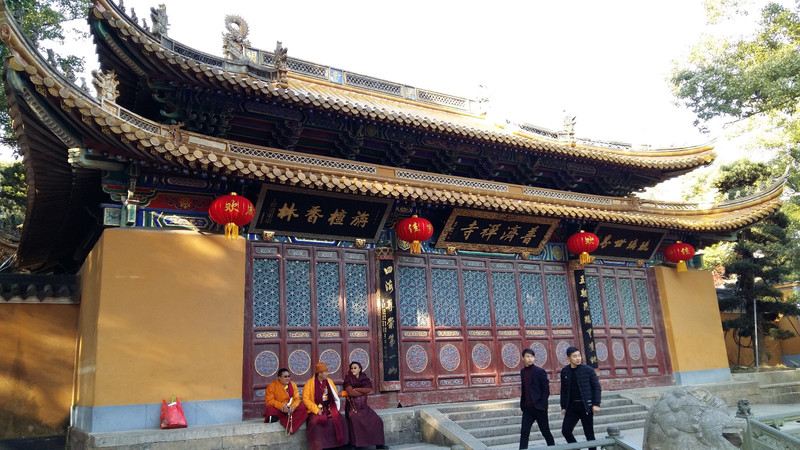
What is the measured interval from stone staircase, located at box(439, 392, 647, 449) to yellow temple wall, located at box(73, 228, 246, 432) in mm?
3058

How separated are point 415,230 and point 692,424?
5.17 metres

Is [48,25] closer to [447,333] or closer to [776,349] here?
[447,333]

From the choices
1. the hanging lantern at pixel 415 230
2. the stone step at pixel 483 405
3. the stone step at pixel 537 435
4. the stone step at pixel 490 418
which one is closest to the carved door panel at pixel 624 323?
the stone step at pixel 483 405

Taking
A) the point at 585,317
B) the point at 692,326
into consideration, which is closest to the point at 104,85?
the point at 585,317

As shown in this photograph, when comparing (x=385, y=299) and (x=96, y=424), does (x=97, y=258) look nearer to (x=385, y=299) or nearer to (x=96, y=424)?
(x=96, y=424)

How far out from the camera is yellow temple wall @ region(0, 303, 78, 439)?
8195 millimetres

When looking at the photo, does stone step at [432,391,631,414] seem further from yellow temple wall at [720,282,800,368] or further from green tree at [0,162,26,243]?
green tree at [0,162,26,243]

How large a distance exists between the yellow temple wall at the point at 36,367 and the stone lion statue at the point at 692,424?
8078 millimetres

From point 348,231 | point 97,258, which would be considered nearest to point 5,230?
point 97,258

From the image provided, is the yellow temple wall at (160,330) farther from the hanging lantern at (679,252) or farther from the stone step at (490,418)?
the hanging lantern at (679,252)

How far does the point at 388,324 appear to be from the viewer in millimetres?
8812

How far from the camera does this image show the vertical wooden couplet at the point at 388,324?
8.60 meters

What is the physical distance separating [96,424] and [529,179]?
8.09 m

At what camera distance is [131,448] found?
612 cm
